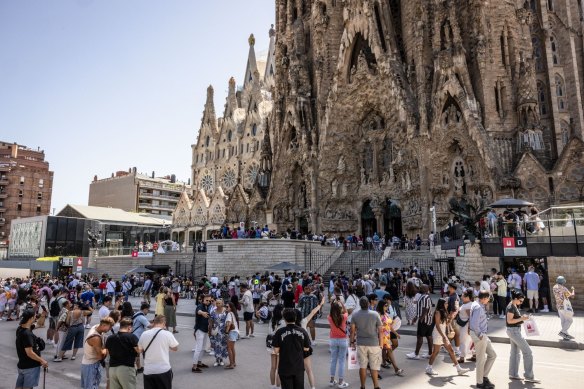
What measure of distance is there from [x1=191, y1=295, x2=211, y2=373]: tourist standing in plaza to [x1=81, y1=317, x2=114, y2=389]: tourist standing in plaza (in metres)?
2.61

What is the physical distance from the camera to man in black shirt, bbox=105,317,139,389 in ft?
19.9

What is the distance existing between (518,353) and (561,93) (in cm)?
3384

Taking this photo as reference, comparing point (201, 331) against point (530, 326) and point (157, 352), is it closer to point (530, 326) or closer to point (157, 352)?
point (157, 352)

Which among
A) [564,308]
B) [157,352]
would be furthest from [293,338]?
[564,308]

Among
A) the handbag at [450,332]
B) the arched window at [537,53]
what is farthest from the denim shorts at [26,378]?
the arched window at [537,53]

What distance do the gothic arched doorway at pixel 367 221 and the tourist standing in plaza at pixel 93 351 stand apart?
1340 inches

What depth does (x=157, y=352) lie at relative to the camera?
233 inches

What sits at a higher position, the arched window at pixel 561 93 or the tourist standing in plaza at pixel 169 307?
the arched window at pixel 561 93

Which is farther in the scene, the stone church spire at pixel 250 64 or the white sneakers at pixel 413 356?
the stone church spire at pixel 250 64

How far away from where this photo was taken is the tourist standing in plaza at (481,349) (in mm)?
7492

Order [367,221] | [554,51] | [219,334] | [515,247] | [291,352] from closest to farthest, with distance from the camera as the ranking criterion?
[291,352] < [219,334] < [515,247] < [554,51] < [367,221]

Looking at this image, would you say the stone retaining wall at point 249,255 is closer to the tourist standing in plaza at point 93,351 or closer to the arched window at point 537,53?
the tourist standing in plaza at point 93,351

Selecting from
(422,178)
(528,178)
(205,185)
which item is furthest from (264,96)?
(528,178)

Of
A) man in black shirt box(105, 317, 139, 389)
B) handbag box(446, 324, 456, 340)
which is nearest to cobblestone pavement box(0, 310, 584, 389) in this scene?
handbag box(446, 324, 456, 340)
